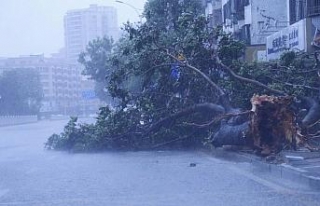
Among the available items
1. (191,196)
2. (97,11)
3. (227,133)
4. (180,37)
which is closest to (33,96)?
(97,11)

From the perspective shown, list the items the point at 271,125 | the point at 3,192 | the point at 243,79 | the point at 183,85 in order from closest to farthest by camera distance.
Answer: the point at 3,192, the point at 271,125, the point at 243,79, the point at 183,85

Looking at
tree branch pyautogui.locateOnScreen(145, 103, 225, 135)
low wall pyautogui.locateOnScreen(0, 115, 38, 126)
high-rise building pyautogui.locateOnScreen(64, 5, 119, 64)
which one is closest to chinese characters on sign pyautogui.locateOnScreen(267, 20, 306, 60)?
tree branch pyautogui.locateOnScreen(145, 103, 225, 135)

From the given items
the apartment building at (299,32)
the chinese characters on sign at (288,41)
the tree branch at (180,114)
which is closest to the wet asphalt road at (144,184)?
the tree branch at (180,114)

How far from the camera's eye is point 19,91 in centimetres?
6800

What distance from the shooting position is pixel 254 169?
11.4 metres

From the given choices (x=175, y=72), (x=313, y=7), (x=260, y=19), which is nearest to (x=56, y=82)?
(x=260, y=19)

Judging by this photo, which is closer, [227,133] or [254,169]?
[254,169]

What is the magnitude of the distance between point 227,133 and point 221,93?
2.15m

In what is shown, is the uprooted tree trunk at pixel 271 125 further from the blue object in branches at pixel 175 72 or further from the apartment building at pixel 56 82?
the apartment building at pixel 56 82

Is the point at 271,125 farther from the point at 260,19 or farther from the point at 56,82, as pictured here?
the point at 56,82

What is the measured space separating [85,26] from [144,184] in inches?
4061

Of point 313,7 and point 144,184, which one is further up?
point 313,7

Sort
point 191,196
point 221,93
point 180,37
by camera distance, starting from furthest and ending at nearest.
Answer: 1. point 180,37
2. point 221,93
3. point 191,196

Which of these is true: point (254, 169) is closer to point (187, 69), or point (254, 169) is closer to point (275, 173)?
point (275, 173)
